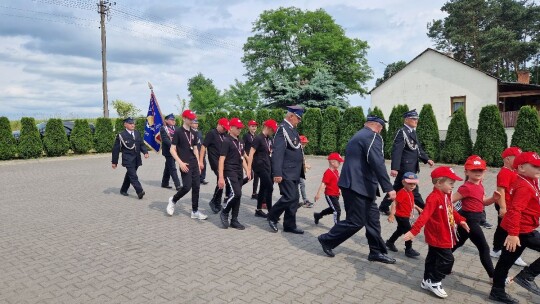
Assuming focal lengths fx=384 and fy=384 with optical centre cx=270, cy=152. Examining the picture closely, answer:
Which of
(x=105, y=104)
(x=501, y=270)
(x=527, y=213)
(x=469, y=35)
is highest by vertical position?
(x=469, y=35)

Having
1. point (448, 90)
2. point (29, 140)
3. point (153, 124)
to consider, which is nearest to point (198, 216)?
point (153, 124)

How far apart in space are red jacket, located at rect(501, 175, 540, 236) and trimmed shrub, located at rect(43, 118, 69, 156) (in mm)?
21594

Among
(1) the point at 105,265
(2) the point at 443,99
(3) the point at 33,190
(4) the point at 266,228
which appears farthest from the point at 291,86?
(1) the point at 105,265

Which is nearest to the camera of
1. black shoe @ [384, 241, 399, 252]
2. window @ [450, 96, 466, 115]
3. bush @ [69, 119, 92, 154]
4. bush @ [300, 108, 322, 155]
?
black shoe @ [384, 241, 399, 252]

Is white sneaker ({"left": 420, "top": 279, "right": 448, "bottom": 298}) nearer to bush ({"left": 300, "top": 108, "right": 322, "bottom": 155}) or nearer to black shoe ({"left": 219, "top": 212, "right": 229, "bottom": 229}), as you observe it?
black shoe ({"left": 219, "top": 212, "right": 229, "bottom": 229})

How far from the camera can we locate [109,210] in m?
8.23

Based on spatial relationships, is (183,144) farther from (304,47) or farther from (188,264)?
(304,47)

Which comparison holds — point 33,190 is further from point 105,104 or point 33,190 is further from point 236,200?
point 105,104

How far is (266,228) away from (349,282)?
2532 millimetres

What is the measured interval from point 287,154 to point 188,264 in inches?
89.8

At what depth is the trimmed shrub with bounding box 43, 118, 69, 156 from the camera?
A: 20.3 meters

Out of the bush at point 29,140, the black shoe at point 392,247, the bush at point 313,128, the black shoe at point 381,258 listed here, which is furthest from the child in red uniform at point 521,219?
the bush at point 29,140

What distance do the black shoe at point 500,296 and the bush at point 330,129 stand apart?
54.5ft

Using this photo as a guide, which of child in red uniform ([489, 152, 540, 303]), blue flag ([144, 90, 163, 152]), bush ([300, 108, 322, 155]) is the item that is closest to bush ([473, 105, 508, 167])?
bush ([300, 108, 322, 155])
